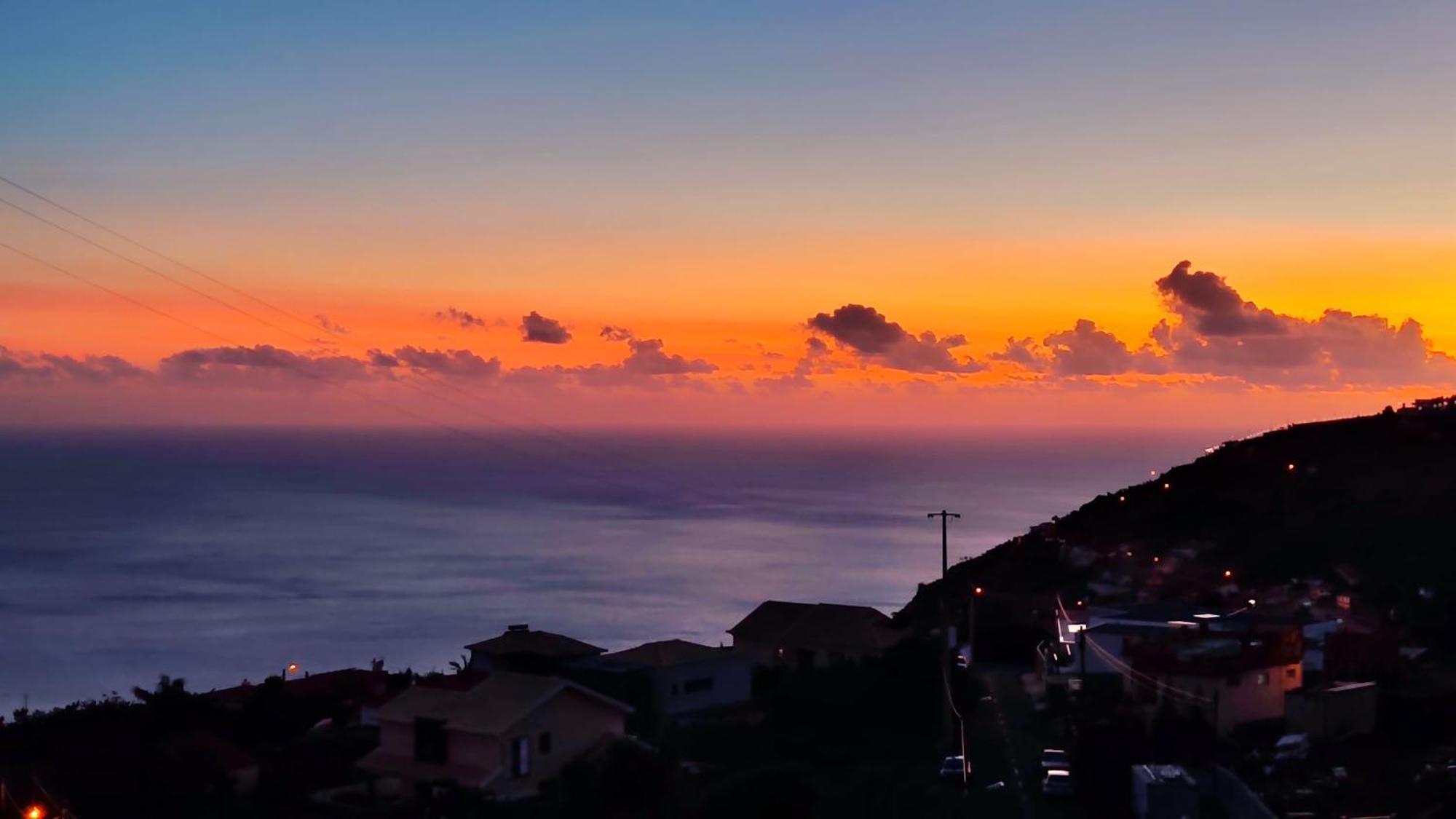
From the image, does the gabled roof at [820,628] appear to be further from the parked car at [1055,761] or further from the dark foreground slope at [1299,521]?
the parked car at [1055,761]

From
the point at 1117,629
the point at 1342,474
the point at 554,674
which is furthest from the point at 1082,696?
the point at 1342,474

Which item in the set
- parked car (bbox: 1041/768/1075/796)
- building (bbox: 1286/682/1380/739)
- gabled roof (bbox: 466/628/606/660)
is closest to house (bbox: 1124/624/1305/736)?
building (bbox: 1286/682/1380/739)

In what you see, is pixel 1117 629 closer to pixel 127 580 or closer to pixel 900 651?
pixel 900 651

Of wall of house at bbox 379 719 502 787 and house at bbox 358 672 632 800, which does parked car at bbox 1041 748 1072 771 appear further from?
wall of house at bbox 379 719 502 787

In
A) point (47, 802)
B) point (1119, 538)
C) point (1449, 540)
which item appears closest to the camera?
point (47, 802)

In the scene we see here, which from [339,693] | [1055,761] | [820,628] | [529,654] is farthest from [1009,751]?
[339,693]

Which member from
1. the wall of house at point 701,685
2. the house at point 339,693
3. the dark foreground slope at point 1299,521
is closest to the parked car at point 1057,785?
the wall of house at point 701,685

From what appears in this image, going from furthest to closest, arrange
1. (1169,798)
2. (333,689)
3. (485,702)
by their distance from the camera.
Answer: (333,689)
(485,702)
(1169,798)

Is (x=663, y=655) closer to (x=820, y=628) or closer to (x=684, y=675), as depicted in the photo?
(x=684, y=675)
